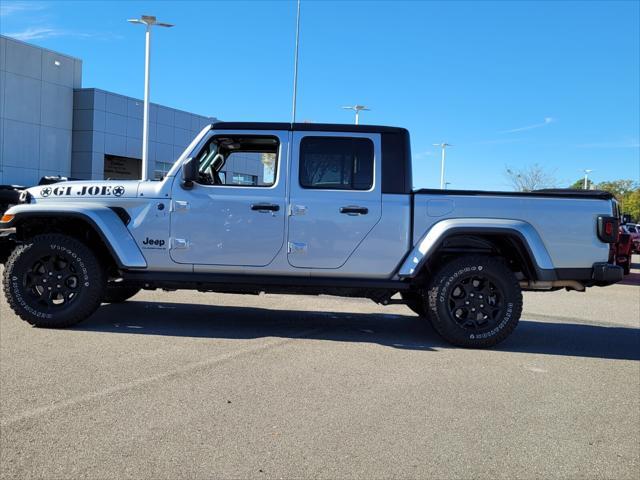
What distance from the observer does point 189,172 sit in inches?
227

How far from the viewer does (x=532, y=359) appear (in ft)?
17.8

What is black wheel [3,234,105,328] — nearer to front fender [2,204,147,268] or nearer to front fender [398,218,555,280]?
front fender [2,204,147,268]

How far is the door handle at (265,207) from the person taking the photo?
5.74 meters

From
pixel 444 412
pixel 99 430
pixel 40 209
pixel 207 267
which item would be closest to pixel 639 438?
pixel 444 412

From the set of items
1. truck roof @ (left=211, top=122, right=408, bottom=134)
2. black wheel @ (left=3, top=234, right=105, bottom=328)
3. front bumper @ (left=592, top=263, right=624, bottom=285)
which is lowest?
black wheel @ (left=3, top=234, right=105, bottom=328)

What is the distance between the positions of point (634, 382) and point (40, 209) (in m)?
5.86

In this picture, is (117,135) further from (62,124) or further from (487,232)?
(487,232)

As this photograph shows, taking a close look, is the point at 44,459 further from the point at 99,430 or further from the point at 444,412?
the point at 444,412

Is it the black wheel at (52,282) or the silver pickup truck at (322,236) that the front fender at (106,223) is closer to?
the silver pickup truck at (322,236)

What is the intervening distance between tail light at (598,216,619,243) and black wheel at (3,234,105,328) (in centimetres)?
508

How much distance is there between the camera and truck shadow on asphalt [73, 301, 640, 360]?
19.5ft

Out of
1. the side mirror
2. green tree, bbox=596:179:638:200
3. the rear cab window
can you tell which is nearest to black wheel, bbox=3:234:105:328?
the side mirror

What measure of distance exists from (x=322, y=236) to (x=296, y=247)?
29 centimetres

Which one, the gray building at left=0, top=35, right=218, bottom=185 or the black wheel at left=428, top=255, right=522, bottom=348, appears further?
the gray building at left=0, top=35, right=218, bottom=185
